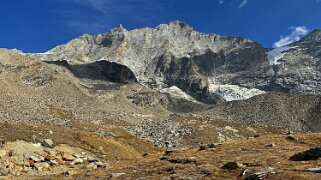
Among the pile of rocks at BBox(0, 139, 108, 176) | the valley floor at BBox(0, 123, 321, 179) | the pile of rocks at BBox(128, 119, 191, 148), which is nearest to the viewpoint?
the valley floor at BBox(0, 123, 321, 179)

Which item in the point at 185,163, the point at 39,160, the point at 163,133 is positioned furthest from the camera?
the point at 163,133

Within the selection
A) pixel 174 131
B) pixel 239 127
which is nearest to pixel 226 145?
pixel 174 131

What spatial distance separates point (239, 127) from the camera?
171 metres

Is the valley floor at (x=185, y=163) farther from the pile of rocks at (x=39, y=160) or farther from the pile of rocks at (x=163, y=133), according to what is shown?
the pile of rocks at (x=163, y=133)

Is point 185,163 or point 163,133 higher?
point 163,133

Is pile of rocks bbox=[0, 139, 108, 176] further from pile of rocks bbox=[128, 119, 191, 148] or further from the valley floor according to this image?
pile of rocks bbox=[128, 119, 191, 148]

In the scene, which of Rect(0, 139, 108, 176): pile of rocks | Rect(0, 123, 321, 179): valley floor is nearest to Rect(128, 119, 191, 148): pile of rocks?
Rect(0, 123, 321, 179): valley floor

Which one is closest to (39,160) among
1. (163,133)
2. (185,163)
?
(185,163)

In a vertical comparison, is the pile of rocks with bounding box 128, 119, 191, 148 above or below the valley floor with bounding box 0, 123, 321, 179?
above

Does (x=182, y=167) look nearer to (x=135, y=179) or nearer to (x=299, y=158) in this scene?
(x=135, y=179)

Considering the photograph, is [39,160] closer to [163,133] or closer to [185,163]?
[185,163]

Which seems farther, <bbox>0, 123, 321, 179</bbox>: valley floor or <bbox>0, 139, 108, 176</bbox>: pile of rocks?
<bbox>0, 139, 108, 176</bbox>: pile of rocks

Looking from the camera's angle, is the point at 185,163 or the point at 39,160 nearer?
the point at 185,163

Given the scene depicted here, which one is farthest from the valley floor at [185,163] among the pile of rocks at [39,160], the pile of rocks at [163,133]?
the pile of rocks at [163,133]
